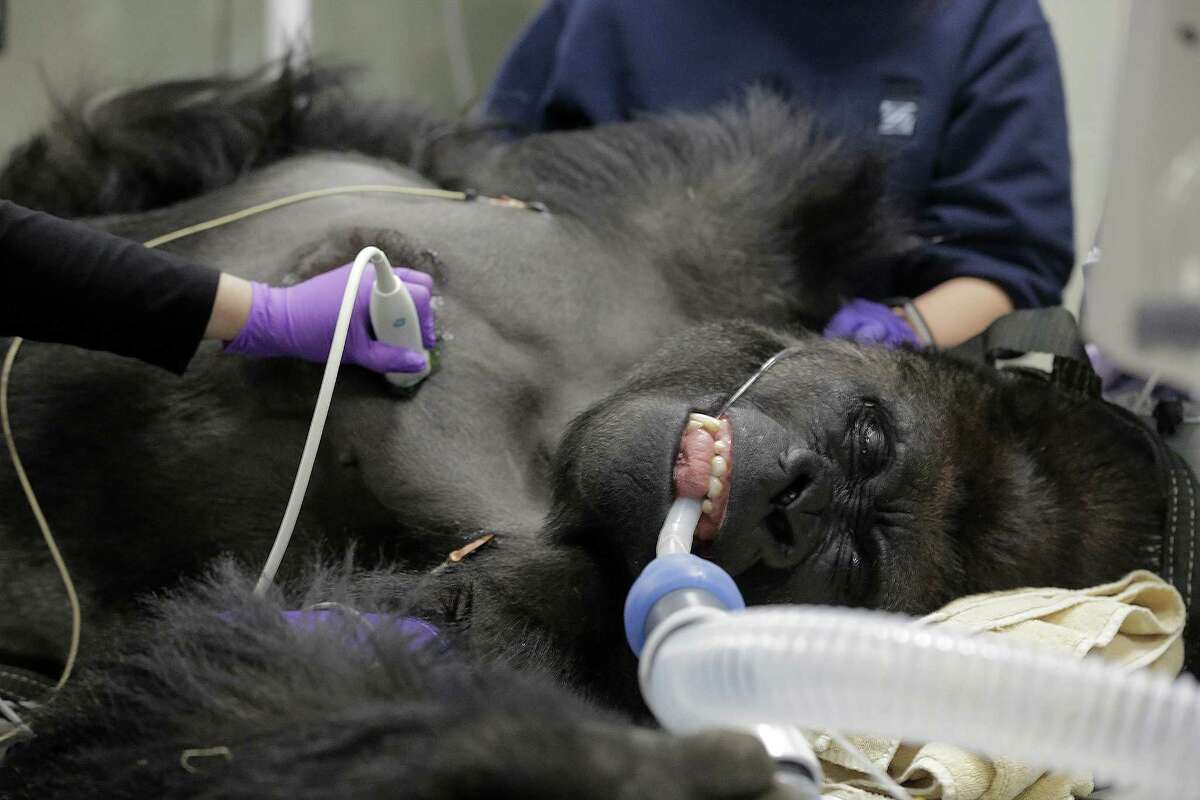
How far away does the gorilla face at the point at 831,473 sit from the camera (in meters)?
0.87

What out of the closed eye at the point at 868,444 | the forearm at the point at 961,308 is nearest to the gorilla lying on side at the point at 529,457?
the closed eye at the point at 868,444

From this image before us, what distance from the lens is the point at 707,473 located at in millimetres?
863

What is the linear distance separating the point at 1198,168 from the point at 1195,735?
0.24 meters

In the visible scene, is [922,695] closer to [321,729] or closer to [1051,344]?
[321,729]

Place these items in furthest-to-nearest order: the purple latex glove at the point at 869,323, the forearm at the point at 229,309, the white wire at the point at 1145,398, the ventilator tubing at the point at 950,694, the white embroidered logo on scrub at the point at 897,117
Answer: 1. the white embroidered logo on scrub at the point at 897,117
2. the purple latex glove at the point at 869,323
3. the white wire at the point at 1145,398
4. the forearm at the point at 229,309
5. the ventilator tubing at the point at 950,694

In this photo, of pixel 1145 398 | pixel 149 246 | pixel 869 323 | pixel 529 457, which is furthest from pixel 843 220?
pixel 149 246

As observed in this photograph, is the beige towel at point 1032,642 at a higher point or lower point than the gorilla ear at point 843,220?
lower

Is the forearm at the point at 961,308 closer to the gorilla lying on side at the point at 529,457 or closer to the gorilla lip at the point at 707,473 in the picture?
the gorilla lying on side at the point at 529,457

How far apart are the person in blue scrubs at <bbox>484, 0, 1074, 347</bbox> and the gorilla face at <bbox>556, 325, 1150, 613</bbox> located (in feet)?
1.04

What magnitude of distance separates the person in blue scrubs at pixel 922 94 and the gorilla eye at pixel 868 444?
407 millimetres

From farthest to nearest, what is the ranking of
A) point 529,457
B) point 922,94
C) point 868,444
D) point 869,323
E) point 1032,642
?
point 922,94, point 869,323, point 529,457, point 868,444, point 1032,642

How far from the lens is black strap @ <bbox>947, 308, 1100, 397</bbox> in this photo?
1.15 m

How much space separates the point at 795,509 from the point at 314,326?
1.35 feet

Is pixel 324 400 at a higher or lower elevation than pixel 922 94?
lower
